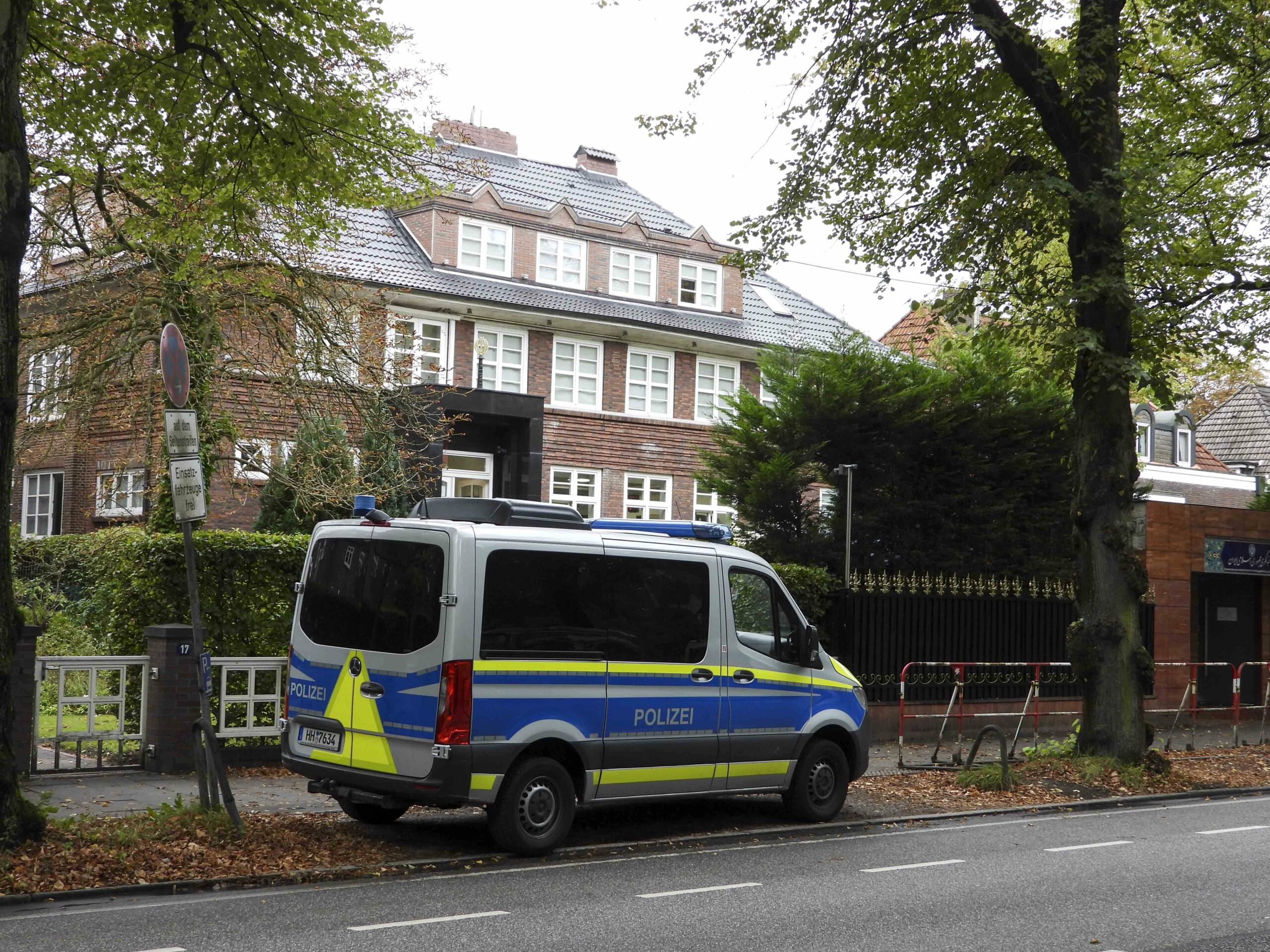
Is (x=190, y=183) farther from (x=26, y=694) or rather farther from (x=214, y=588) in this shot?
(x=26, y=694)

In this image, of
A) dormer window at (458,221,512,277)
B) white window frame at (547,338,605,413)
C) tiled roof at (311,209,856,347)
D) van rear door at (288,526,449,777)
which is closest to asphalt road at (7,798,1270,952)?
van rear door at (288,526,449,777)

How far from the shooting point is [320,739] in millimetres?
9562

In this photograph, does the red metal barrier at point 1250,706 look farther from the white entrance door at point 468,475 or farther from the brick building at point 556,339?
the white entrance door at point 468,475

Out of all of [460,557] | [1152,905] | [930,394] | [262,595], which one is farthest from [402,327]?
[1152,905]

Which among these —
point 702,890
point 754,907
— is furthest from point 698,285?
point 754,907

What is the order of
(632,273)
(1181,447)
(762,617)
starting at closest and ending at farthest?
(762,617) < (632,273) < (1181,447)

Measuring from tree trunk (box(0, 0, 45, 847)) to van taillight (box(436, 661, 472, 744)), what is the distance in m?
2.47

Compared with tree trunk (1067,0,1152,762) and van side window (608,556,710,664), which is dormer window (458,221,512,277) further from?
van side window (608,556,710,664)

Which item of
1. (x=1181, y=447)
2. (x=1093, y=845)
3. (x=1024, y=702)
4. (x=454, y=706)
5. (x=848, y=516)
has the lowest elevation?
(x=1093, y=845)

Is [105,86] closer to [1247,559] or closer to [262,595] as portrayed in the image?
[262,595]

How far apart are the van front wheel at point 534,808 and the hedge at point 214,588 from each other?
13.4 ft

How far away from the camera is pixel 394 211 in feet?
106

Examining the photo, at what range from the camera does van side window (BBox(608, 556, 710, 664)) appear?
992 centimetres

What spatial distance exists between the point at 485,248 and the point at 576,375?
3831mm
